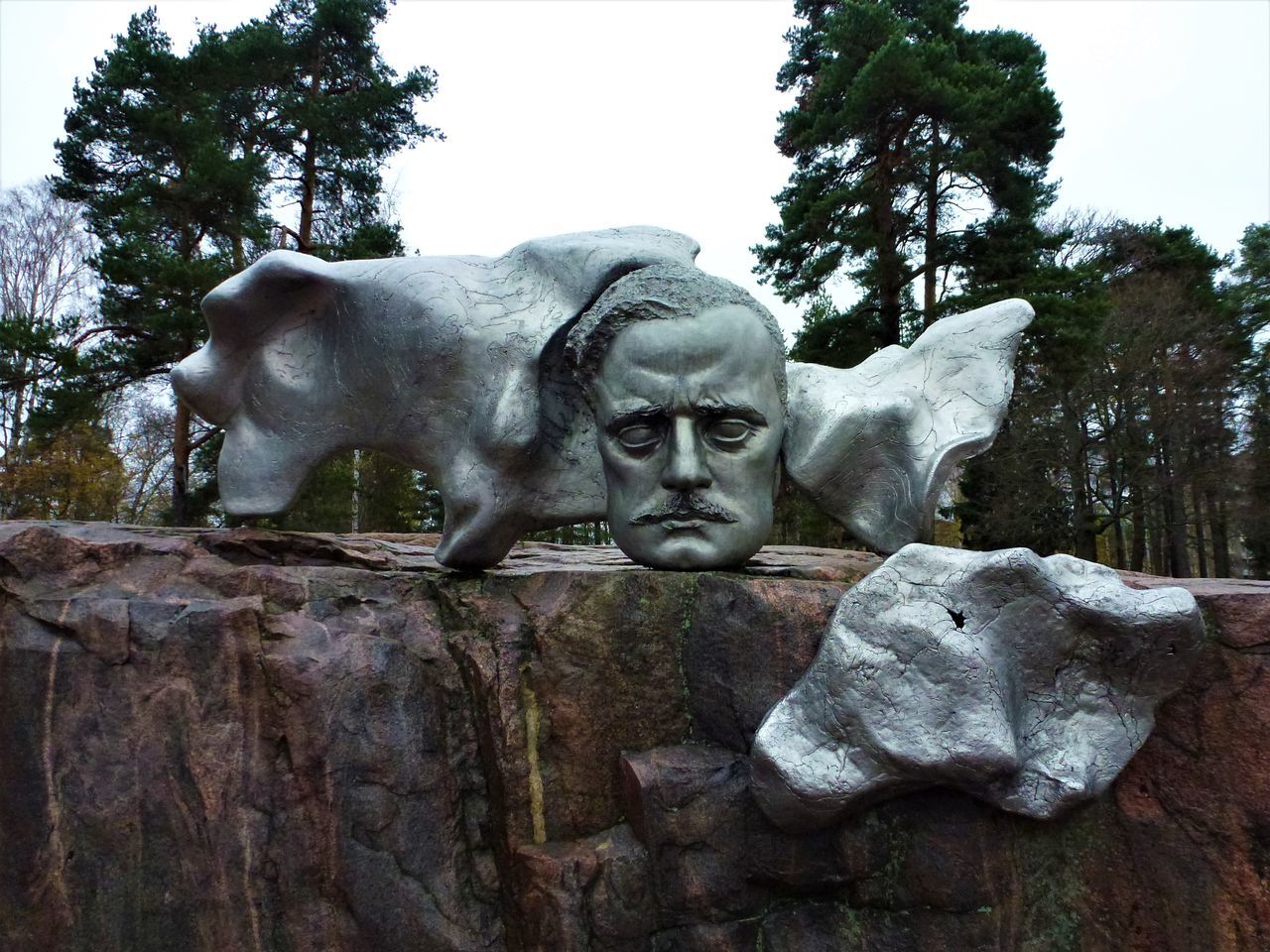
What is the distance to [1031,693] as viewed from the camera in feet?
5.55

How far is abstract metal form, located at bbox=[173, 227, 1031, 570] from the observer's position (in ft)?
7.58

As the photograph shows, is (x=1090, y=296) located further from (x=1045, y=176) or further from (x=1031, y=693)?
(x=1031, y=693)

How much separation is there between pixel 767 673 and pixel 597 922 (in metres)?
0.61

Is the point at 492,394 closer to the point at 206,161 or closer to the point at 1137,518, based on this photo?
the point at 206,161

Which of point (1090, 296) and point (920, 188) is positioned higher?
point (920, 188)

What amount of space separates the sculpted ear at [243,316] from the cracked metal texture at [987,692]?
1.68 m

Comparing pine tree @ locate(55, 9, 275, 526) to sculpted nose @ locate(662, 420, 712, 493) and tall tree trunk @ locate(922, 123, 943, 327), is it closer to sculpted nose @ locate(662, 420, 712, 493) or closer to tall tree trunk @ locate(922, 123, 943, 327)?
tall tree trunk @ locate(922, 123, 943, 327)

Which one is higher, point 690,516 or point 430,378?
point 430,378

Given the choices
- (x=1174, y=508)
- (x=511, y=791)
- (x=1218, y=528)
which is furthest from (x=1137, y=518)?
(x=511, y=791)

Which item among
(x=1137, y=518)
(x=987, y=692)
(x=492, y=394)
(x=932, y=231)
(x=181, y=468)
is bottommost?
(x=987, y=692)

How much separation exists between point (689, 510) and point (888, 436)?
0.63 meters

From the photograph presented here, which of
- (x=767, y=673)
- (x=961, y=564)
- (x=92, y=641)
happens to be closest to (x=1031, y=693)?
(x=961, y=564)

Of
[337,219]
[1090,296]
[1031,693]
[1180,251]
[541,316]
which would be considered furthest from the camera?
[1180,251]

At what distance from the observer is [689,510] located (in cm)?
209
